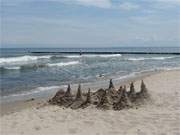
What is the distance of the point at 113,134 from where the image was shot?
831 centimetres

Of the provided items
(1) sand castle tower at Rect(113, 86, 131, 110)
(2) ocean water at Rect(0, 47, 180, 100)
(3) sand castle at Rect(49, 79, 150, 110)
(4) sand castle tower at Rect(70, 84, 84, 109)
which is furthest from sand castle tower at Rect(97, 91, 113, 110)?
(2) ocean water at Rect(0, 47, 180, 100)

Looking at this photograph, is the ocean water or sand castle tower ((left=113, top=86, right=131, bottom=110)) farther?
the ocean water

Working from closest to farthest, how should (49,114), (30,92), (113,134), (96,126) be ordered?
(113,134), (96,126), (49,114), (30,92)

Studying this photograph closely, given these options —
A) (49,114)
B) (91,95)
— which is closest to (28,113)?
(49,114)

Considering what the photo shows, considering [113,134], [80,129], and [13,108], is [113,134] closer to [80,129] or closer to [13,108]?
[80,129]

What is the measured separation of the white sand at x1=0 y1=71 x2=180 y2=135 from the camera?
337 inches

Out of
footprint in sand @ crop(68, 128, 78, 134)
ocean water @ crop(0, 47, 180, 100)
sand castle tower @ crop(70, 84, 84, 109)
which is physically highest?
sand castle tower @ crop(70, 84, 84, 109)

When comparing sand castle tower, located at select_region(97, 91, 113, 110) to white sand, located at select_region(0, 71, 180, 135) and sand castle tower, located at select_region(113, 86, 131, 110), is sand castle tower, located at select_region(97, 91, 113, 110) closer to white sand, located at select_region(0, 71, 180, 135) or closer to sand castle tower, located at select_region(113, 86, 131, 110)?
sand castle tower, located at select_region(113, 86, 131, 110)

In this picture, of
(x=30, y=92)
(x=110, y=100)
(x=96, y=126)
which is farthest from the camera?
(x=30, y=92)

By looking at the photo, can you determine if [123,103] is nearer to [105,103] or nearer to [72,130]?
[105,103]

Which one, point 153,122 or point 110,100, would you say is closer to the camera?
point 153,122

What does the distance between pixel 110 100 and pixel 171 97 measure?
264 centimetres

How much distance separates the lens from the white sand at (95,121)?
28.1 feet

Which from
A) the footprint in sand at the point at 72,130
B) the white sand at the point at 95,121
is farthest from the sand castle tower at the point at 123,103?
the footprint in sand at the point at 72,130
